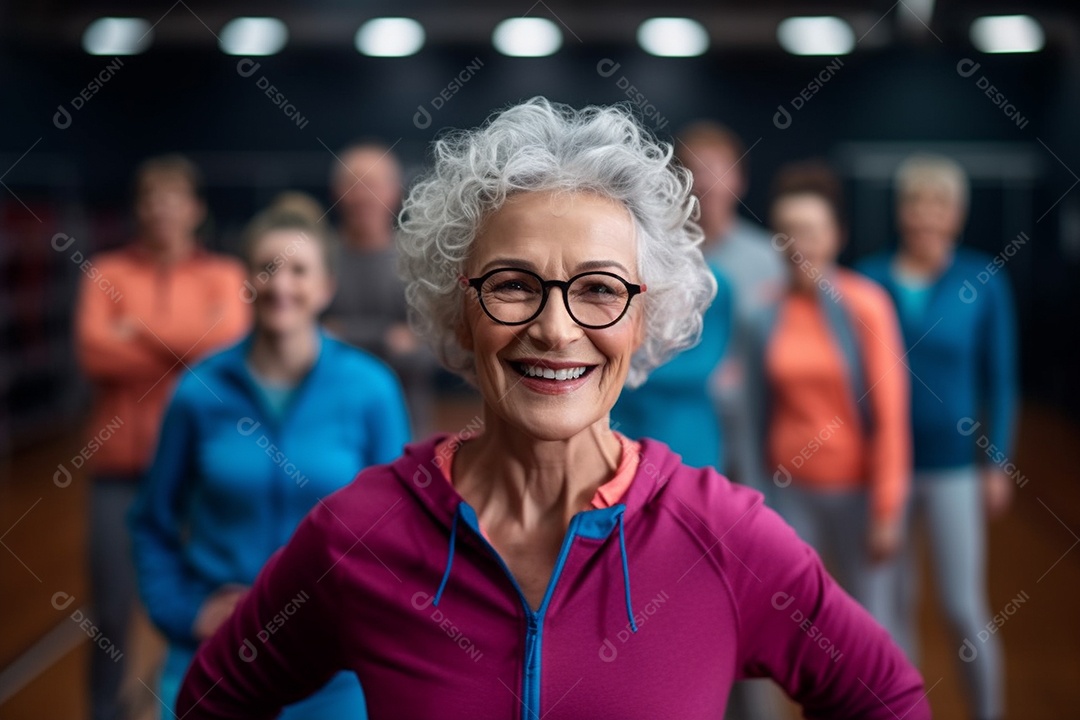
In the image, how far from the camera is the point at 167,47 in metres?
11.1

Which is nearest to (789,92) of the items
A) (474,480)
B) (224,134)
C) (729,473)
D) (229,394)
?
(224,134)

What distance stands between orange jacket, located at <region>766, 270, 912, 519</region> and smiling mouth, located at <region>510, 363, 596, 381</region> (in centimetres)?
227

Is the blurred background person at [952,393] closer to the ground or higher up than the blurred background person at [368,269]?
closer to the ground

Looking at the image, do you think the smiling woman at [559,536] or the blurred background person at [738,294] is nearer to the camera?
the smiling woman at [559,536]

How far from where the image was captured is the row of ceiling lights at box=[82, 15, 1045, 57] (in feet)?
31.3

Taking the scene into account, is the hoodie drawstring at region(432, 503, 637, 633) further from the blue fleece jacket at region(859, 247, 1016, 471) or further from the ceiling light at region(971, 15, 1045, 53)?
the ceiling light at region(971, 15, 1045, 53)

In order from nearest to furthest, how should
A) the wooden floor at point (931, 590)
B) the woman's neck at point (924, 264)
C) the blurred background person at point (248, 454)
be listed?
the blurred background person at point (248, 454)
the woman's neck at point (924, 264)
the wooden floor at point (931, 590)

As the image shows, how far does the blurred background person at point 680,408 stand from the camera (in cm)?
355

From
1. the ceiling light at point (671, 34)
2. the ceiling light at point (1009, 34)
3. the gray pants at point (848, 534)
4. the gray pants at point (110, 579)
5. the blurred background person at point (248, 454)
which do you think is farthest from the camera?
the ceiling light at point (671, 34)

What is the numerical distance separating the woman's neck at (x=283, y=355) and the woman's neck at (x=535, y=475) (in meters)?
1.17

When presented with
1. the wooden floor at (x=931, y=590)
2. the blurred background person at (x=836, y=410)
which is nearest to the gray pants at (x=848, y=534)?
the blurred background person at (x=836, y=410)

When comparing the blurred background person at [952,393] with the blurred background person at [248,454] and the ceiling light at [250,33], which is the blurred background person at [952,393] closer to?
the blurred background person at [248,454]

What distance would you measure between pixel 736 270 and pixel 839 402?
70 cm

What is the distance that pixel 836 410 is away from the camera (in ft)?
11.9
